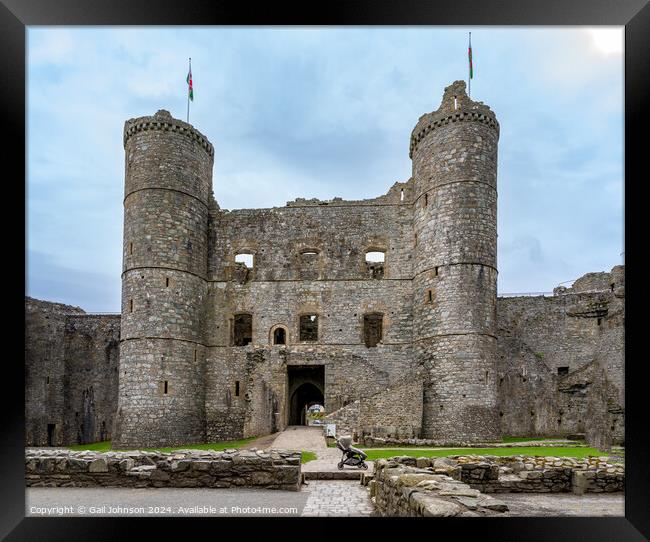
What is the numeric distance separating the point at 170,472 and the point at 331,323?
58.7 ft

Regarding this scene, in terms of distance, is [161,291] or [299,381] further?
[299,381]

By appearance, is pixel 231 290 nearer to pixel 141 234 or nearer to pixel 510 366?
pixel 141 234

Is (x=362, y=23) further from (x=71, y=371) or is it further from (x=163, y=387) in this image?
(x=71, y=371)

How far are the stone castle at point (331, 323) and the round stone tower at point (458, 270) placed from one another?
0.07 m

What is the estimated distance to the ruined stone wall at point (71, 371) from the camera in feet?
102

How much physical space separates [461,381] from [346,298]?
7.13m

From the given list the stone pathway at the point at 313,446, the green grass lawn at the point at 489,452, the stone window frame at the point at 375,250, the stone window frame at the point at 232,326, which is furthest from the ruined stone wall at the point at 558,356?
the stone window frame at the point at 232,326

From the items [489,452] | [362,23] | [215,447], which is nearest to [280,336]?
[215,447]

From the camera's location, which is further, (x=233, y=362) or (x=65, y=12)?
(x=233, y=362)

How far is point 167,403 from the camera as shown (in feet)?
84.9

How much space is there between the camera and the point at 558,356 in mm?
30859

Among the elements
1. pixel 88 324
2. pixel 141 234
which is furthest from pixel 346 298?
pixel 88 324

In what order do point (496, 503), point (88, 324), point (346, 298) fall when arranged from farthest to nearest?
point (88, 324)
point (346, 298)
point (496, 503)

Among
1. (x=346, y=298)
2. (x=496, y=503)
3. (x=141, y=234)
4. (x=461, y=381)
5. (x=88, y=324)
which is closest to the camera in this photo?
(x=496, y=503)
